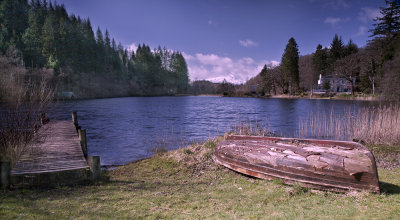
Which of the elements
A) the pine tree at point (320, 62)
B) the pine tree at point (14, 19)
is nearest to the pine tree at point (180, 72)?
the pine tree at point (320, 62)

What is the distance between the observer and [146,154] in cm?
1231

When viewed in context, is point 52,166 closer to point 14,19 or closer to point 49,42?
point 49,42

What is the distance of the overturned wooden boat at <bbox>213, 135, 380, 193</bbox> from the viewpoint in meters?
5.16

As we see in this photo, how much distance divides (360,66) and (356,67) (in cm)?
83

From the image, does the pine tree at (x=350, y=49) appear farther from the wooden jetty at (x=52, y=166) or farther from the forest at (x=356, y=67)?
the wooden jetty at (x=52, y=166)

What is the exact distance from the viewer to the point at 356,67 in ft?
181

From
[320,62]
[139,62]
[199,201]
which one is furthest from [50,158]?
[139,62]

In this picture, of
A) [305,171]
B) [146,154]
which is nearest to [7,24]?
[146,154]

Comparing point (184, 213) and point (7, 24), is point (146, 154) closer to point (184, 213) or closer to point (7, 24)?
point (184, 213)

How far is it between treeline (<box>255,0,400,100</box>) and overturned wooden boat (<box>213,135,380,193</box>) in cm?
3699

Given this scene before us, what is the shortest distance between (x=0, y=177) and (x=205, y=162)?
5.87 meters

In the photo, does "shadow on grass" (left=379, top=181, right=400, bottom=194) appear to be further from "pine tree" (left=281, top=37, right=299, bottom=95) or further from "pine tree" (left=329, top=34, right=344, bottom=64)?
"pine tree" (left=329, top=34, right=344, bottom=64)

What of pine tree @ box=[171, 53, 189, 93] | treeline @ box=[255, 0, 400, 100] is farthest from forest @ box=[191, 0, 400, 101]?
pine tree @ box=[171, 53, 189, 93]

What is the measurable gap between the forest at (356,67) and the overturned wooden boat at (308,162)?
3523 centimetres
